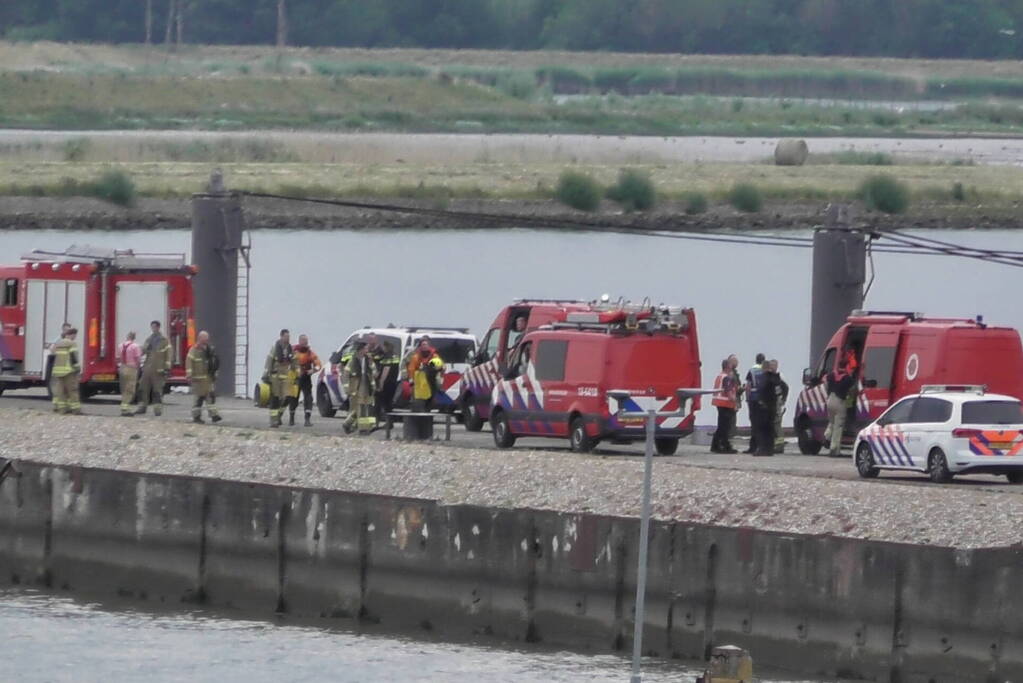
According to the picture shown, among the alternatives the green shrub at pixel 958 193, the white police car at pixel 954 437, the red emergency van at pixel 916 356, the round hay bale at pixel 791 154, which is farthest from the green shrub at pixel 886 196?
the white police car at pixel 954 437

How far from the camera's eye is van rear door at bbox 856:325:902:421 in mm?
32250

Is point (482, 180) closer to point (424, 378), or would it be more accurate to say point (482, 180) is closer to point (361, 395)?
point (361, 395)

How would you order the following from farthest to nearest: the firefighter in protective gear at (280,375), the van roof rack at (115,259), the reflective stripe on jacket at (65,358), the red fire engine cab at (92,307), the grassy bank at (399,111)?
the grassy bank at (399,111)
the van roof rack at (115,259)
the red fire engine cab at (92,307)
the reflective stripe on jacket at (65,358)
the firefighter in protective gear at (280,375)

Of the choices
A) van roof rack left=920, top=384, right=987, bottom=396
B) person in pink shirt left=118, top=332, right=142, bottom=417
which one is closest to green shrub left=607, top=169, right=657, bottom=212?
person in pink shirt left=118, top=332, right=142, bottom=417

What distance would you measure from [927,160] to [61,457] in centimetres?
9805

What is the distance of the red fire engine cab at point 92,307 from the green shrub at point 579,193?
5918 cm

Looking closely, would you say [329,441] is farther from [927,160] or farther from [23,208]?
[927,160]

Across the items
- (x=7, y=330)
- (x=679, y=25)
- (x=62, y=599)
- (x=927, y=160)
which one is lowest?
(x=62, y=599)

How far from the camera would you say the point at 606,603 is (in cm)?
2512

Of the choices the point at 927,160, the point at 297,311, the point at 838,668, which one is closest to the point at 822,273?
the point at 838,668

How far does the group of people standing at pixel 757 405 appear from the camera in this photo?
32.4 metres

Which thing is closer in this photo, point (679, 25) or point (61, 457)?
point (61, 457)

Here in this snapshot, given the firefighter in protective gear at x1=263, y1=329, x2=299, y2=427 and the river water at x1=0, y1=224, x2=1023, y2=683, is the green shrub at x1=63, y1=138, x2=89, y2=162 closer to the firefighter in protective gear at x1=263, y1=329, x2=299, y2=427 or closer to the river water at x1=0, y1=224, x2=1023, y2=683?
the river water at x1=0, y1=224, x2=1023, y2=683

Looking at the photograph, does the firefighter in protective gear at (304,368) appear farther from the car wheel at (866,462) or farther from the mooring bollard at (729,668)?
the mooring bollard at (729,668)
